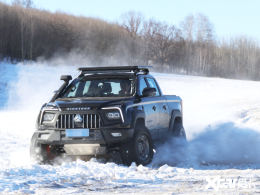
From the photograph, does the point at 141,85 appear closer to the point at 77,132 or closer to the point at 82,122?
the point at 82,122

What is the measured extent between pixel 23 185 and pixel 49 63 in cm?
4014

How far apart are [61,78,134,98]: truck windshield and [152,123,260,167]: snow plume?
4.78 feet

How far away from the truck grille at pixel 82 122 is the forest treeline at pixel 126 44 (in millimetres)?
34863

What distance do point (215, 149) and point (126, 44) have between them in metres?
49.7

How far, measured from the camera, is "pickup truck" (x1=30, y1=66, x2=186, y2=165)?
8.29m

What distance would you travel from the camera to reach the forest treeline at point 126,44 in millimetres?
45594

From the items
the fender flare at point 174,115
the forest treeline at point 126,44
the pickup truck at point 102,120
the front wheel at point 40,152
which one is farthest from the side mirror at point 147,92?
the forest treeline at point 126,44

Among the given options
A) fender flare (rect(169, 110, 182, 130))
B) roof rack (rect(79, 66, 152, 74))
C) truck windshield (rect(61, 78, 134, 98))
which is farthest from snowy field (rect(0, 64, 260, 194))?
roof rack (rect(79, 66, 152, 74))

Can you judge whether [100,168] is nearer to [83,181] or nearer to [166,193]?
[83,181]

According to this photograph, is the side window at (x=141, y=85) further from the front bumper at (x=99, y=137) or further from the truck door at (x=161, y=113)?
the front bumper at (x=99, y=137)

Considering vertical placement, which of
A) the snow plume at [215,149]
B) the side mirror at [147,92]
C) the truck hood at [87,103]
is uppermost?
the side mirror at [147,92]

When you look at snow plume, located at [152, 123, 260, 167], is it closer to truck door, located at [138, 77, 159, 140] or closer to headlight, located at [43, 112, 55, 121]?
truck door, located at [138, 77, 159, 140]

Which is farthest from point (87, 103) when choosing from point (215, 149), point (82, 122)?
point (215, 149)

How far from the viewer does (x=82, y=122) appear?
836 centimetres
